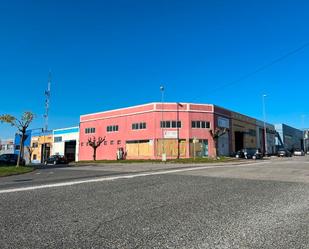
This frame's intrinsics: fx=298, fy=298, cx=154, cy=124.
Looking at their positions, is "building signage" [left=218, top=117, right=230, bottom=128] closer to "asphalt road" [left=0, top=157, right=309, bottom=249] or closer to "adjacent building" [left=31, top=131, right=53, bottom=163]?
"asphalt road" [left=0, top=157, right=309, bottom=249]

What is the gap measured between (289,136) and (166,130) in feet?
227

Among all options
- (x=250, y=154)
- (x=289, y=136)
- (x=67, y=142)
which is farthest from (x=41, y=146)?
(x=289, y=136)

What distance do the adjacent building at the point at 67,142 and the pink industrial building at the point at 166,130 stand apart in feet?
43.6

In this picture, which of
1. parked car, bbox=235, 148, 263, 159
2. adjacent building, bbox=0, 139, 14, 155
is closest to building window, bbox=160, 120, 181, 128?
parked car, bbox=235, 148, 263, 159

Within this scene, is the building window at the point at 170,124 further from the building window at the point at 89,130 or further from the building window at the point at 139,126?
the building window at the point at 89,130

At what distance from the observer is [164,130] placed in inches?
1828

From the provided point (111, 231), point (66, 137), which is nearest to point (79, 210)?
point (111, 231)

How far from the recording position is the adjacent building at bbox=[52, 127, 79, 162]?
207 ft

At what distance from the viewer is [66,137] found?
66.1 m

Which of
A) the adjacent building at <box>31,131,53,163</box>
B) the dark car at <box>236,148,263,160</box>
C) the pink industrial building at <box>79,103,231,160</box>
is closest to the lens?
the dark car at <box>236,148,263,160</box>

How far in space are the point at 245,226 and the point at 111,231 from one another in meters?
2.47

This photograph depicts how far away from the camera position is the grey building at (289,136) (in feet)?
296

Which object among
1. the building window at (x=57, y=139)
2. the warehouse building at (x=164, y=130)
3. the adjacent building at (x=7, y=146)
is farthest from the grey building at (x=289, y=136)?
the adjacent building at (x=7, y=146)

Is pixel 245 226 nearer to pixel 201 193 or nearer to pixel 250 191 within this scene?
pixel 201 193
